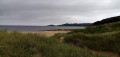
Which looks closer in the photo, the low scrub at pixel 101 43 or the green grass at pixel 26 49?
the green grass at pixel 26 49

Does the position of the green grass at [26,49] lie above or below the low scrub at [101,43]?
above

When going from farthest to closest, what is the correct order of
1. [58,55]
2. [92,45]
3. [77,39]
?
1. [77,39]
2. [92,45]
3. [58,55]

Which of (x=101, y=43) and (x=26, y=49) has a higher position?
(x=26, y=49)

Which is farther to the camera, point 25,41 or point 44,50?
point 25,41

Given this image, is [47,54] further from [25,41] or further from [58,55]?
[25,41]

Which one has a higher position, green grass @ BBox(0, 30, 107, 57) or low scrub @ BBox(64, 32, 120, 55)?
green grass @ BBox(0, 30, 107, 57)

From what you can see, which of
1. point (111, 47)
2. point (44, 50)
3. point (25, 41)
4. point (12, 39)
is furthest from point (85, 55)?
point (111, 47)

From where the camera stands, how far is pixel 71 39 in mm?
17484

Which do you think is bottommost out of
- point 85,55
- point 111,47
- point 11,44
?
point 111,47

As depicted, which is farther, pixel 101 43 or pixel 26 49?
pixel 101 43

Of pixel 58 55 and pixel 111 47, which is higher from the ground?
pixel 58 55

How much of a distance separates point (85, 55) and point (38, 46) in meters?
1.69

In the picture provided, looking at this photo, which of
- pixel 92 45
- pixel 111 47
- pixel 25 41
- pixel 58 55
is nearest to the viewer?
pixel 58 55

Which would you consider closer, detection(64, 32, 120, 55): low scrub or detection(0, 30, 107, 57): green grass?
detection(0, 30, 107, 57): green grass
